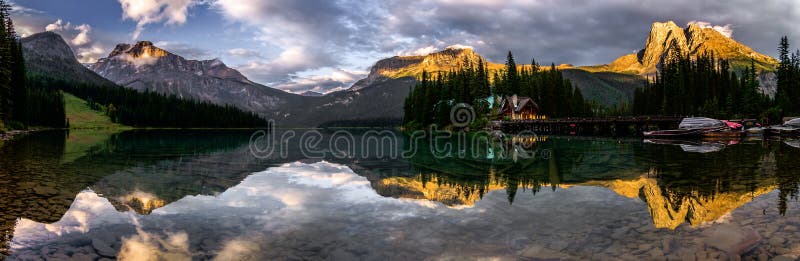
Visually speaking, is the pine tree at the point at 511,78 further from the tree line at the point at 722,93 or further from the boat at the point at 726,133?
the boat at the point at 726,133

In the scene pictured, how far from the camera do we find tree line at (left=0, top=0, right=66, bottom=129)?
71.4 m

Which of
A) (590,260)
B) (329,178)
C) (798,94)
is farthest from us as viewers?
(798,94)

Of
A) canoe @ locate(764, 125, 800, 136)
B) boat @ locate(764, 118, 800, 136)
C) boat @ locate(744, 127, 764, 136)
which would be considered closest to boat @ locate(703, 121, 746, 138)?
canoe @ locate(764, 125, 800, 136)

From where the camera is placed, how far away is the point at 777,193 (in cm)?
1330

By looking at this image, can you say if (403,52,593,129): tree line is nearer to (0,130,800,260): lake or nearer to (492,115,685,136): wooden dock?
(492,115,685,136): wooden dock

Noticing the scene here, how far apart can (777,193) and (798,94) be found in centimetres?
11468

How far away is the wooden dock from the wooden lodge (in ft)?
13.4

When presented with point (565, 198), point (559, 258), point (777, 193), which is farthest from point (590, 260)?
point (777, 193)

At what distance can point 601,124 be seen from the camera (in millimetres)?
83125

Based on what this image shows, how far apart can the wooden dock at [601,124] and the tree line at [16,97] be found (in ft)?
325

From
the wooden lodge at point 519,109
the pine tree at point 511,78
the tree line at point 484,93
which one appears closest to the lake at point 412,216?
the tree line at point 484,93

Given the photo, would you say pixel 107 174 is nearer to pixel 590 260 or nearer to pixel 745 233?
pixel 590 260

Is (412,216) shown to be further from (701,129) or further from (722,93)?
(722,93)

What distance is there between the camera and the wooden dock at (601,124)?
7150 cm
